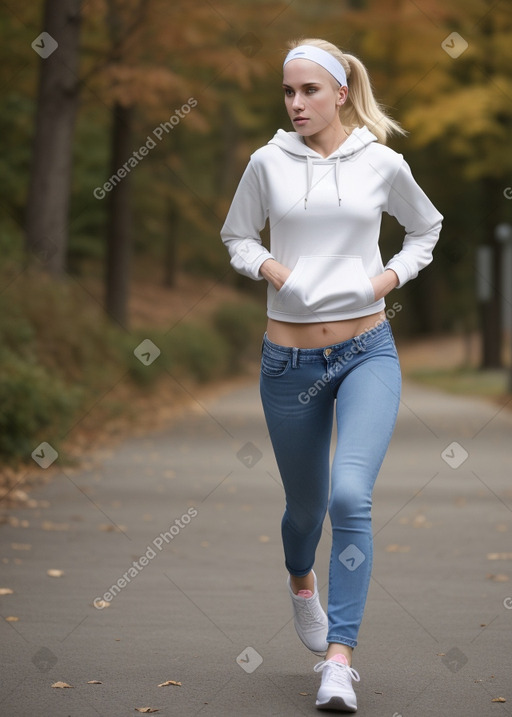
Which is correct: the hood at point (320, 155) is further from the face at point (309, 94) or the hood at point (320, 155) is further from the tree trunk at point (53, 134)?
the tree trunk at point (53, 134)

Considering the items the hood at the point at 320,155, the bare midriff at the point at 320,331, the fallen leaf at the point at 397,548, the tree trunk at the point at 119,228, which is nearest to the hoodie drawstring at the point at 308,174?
the hood at the point at 320,155

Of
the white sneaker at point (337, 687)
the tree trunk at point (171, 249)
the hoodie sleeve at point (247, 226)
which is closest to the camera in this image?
the white sneaker at point (337, 687)

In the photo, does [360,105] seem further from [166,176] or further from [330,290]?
[166,176]

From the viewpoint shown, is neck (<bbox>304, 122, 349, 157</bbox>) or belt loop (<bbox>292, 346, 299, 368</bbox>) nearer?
belt loop (<bbox>292, 346, 299, 368</bbox>)

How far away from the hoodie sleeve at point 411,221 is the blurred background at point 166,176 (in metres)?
0.28

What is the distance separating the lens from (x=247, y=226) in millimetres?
4914

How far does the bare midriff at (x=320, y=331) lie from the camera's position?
4.61 meters

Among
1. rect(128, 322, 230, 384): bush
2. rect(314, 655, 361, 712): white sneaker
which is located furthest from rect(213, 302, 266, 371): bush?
rect(314, 655, 361, 712): white sneaker

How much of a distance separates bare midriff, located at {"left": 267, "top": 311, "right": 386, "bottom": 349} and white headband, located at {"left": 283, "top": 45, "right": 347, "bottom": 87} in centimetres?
86

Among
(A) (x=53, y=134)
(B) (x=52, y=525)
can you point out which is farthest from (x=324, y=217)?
(A) (x=53, y=134)

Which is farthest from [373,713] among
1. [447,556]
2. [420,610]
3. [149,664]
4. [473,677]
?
[447,556]

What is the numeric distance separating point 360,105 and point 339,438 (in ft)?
4.11

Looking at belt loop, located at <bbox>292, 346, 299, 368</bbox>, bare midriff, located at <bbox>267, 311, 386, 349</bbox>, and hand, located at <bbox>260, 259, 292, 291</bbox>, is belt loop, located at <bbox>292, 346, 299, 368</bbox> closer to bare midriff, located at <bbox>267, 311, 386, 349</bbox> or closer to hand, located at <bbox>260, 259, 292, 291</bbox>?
bare midriff, located at <bbox>267, 311, 386, 349</bbox>

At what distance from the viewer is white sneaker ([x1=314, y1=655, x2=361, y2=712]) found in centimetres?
431
